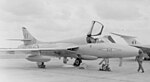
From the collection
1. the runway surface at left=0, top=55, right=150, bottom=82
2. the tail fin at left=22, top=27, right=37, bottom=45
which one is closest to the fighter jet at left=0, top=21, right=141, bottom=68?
the runway surface at left=0, top=55, right=150, bottom=82

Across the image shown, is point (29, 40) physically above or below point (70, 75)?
above

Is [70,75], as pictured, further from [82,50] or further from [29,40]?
[29,40]

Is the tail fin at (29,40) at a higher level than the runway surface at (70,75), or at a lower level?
higher

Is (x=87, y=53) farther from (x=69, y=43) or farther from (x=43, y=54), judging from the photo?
(x=43, y=54)

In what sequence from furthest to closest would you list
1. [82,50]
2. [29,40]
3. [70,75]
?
[29,40] < [82,50] < [70,75]

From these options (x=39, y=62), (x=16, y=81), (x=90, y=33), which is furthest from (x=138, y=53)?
(x=16, y=81)

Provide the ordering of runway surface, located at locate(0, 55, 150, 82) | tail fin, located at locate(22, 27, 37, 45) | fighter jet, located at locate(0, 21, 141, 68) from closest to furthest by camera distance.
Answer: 1. runway surface, located at locate(0, 55, 150, 82)
2. fighter jet, located at locate(0, 21, 141, 68)
3. tail fin, located at locate(22, 27, 37, 45)

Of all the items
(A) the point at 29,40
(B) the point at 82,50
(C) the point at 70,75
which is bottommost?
(C) the point at 70,75

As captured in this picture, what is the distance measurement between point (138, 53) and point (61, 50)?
17.0 ft

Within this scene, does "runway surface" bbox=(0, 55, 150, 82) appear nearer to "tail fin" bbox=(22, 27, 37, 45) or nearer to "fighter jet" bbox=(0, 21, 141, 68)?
"fighter jet" bbox=(0, 21, 141, 68)

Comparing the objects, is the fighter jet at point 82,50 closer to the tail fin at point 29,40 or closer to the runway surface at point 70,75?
the runway surface at point 70,75

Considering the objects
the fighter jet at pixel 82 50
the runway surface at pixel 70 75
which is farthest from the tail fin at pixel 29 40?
the runway surface at pixel 70 75

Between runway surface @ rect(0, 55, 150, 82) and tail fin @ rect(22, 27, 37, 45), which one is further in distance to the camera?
tail fin @ rect(22, 27, 37, 45)

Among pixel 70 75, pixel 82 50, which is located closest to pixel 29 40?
pixel 82 50
